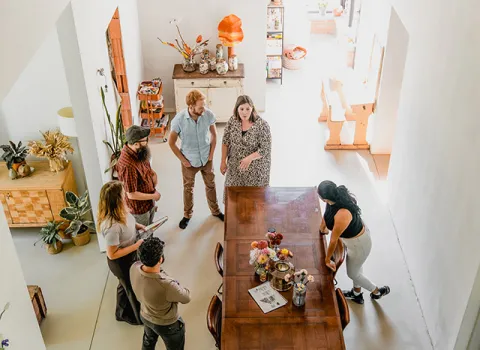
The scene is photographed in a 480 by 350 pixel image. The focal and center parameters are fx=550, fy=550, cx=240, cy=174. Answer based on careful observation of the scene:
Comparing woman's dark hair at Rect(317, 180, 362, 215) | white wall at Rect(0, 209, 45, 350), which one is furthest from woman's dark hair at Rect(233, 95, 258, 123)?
white wall at Rect(0, 209, 45, 350)

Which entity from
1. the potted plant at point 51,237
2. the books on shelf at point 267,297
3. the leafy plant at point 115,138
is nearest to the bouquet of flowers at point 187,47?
the leafy plant at point 115,138

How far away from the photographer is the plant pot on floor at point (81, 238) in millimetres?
6156

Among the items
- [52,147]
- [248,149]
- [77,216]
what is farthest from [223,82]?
[77,216]

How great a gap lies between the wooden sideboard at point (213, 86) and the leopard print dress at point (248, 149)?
9.26 ft

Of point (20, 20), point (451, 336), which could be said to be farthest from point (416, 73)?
point (20, 20)

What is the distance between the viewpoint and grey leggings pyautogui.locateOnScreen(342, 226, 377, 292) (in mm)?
4926

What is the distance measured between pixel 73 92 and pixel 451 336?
396 cm

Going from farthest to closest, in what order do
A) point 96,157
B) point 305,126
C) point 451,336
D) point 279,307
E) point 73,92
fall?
point 305,126 → point 96,157 → point 73,92 → point 451,336 → point 279,307

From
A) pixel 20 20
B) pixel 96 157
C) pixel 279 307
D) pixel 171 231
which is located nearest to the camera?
pixel 20 20

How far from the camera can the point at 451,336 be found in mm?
4566

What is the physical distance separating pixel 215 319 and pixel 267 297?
428mm

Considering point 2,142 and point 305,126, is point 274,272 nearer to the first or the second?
point 2,142

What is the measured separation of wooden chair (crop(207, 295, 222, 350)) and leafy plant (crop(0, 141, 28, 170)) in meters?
2.92

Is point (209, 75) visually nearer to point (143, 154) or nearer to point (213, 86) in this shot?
point (213, 86)
